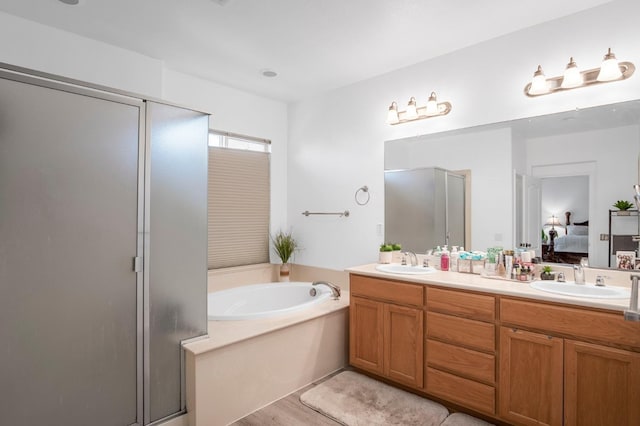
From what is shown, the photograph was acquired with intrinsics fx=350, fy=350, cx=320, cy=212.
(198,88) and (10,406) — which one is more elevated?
(198,88)

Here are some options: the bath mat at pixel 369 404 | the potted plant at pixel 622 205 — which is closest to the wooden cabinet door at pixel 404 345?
the bath mat at pixel 369 404

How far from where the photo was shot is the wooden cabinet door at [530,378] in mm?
1937

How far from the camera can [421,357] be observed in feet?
8.23

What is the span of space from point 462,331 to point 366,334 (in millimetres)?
817

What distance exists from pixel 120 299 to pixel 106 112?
1056 mm

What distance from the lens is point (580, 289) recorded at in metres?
2.19

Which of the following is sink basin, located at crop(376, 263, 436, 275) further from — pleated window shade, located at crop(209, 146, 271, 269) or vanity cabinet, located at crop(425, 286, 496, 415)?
pleated window shade, located at crop(209, 146, 271, 269)

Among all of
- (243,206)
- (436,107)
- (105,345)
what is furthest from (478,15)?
(105,345)

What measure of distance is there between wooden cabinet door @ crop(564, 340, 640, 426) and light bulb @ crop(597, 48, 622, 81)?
1.62 m

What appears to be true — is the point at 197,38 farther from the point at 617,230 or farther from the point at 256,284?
the point at 617,230

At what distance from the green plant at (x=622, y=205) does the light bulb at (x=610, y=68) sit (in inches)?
30.7

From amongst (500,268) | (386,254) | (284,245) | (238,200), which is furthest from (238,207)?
(500,268)

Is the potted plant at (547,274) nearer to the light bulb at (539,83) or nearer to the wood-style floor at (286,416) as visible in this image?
the light bulb at (539,83)

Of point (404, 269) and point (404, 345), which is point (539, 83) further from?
point (404, 345)
